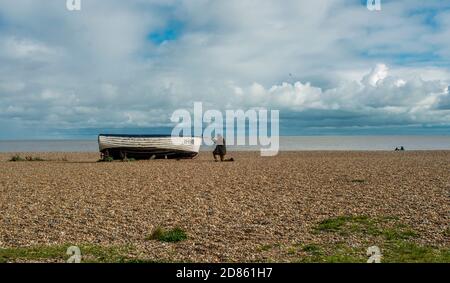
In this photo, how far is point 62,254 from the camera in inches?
415

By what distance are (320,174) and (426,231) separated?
49.2ft

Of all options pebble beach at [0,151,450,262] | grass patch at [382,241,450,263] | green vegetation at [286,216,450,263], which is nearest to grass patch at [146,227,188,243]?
pebble beach at [0,151,450,262]

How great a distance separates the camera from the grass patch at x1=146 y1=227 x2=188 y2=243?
12.0 m

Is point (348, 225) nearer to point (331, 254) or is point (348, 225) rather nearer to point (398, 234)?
point (398, 234)

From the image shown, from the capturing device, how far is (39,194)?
2000 centimetres

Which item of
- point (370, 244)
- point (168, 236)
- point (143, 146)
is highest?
point (143, 146)

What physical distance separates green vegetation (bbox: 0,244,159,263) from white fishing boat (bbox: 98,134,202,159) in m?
32.1

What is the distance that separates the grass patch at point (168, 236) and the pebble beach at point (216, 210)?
0.20m

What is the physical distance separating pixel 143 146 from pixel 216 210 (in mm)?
28199

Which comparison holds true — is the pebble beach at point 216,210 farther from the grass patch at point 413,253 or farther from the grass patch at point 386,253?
the grass patch at point 413,253

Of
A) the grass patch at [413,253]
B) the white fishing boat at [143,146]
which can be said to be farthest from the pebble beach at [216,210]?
the white fishing boat at [143,146]

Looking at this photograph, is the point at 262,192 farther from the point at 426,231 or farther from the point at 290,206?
the point at 426,231

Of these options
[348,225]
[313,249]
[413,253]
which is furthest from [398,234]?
[313,249]
